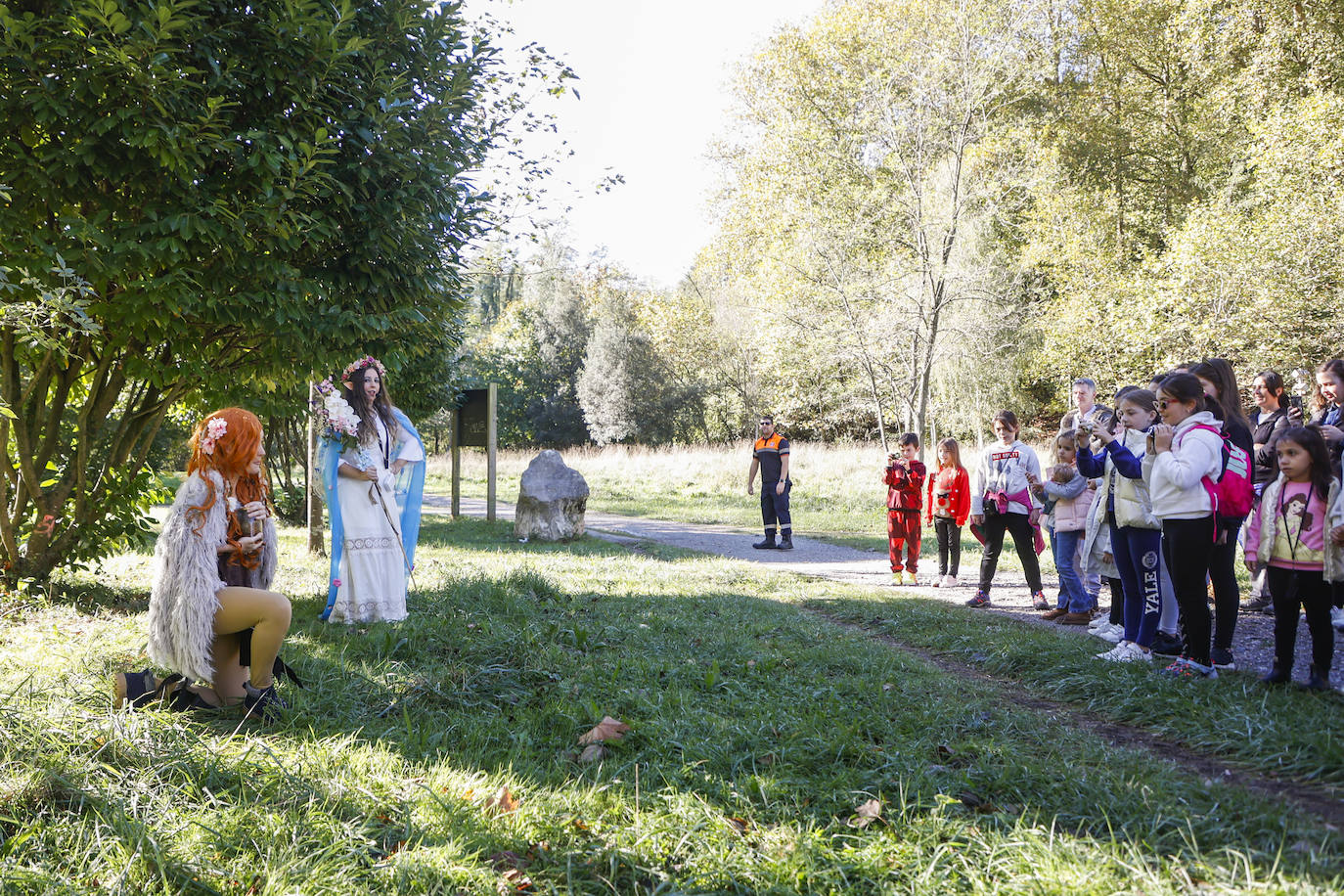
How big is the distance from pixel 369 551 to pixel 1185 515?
19.2ft

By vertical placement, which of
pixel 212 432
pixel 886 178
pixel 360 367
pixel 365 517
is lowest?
pixel 365 517

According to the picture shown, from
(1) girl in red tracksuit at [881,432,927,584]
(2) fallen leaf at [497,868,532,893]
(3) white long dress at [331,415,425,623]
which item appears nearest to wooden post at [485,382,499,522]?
(1) girl in red tracksuit at [881,432,927,584]

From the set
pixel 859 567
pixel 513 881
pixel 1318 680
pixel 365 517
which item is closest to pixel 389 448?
pixel 365 517

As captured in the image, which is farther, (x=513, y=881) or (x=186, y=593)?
(x=186, y=593)

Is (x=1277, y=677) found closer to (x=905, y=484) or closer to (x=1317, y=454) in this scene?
(x=1317, y=454)

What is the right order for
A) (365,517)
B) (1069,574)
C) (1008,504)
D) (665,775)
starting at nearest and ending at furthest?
(665,775), (365,517), (1069,574), (1008,504)

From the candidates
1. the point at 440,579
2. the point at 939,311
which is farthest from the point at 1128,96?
the point at 440,579

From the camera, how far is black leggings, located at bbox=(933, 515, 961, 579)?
9.38 meters

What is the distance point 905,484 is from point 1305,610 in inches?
192

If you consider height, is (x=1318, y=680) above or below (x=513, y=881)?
above

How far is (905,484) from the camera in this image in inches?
371

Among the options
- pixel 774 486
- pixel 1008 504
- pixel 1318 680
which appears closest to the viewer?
pixel 1318 680

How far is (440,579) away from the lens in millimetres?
8438

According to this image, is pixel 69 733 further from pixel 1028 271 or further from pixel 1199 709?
pixel 1028 271
